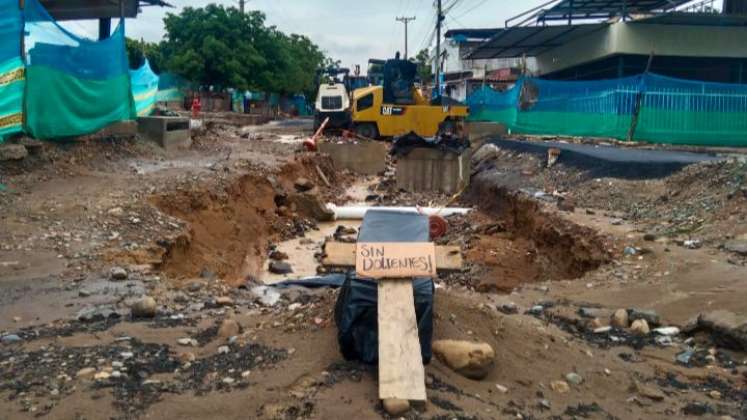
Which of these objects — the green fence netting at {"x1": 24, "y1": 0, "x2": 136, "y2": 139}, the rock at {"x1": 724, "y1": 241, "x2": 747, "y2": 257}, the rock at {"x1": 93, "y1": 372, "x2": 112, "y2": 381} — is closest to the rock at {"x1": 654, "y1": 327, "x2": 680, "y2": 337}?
the rock at {"x1": 724, "y1": 241, "x2": 747, "y2": 257}

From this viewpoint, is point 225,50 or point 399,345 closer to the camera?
point 399,345

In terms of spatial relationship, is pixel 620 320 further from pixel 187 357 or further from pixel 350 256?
pixel 187 357

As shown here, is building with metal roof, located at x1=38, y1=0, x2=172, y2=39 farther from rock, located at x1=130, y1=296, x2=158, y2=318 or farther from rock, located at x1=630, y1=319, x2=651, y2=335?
rock, located at x1=630, y1=319, x2=651, y2=335

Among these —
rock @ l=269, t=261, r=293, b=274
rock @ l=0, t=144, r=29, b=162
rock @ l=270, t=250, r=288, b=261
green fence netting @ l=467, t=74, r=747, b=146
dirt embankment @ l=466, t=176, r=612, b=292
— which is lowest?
rock @ l=269, t=261, r=293, b=274

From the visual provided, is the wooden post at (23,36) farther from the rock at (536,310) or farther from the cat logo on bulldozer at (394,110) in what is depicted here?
the cat logo on bulldozer at (394,110)

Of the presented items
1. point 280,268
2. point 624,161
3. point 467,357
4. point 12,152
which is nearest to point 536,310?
point 467,357

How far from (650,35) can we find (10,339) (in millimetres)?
22305

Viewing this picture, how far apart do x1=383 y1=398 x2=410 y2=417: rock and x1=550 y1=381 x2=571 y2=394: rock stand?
3.06 ft

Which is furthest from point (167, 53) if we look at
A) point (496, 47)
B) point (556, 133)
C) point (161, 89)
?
point (556, 133)

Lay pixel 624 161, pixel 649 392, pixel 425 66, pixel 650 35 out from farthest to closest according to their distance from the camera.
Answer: pixel 425 66 < pixel 650 35 < pixel 624 161 < pixel 649 392

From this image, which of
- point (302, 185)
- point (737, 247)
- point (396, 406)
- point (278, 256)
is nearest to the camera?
point (396, 406)

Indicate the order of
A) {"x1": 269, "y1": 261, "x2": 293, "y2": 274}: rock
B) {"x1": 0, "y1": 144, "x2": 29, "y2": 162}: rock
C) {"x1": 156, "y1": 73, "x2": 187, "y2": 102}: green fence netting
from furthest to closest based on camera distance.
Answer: {"x1": 156, "y1": 73, "x2": 187, "y2": 102}: green fence netting, {"x1": 269, "y1": 261, "x2": 293, "y2": 274}: rock, {"x1": 0, "y1": 144, "x2": 29, "y2": 162}: rock

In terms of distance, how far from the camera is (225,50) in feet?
111

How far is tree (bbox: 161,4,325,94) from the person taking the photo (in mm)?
33625
